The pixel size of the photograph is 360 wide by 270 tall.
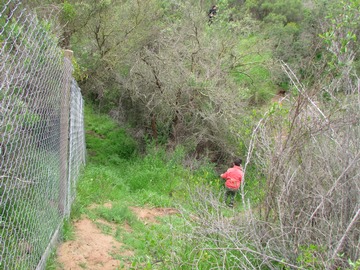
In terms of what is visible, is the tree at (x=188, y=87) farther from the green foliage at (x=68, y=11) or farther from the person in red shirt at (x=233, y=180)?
the person in red shirt at (x=233, y=180)

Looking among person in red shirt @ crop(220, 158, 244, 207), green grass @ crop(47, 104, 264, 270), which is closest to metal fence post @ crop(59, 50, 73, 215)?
green grass @ crop(47, 104, 264, 270)

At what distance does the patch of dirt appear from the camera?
4.36 m

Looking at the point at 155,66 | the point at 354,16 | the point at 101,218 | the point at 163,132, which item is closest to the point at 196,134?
the point at 163,132

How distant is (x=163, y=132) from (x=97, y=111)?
3.14 meters

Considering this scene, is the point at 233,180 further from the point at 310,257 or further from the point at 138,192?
the point at 310,257

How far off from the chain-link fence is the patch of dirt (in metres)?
0.28

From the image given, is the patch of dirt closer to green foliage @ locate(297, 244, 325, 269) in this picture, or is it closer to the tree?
green foliage @ locate(297, 244, 325, 269)

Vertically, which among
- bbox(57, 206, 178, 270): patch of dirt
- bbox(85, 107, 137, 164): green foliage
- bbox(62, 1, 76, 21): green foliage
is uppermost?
bbox(62, 1, 76, 21): green foliage

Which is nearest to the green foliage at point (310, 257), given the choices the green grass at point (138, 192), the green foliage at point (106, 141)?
the green grass at point (138, 192)

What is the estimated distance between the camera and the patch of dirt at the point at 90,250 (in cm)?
436

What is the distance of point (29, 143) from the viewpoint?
3.21m

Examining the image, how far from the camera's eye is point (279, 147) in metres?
3.92

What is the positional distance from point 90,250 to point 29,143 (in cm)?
204

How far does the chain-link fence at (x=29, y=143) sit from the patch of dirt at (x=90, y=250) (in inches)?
11.1
